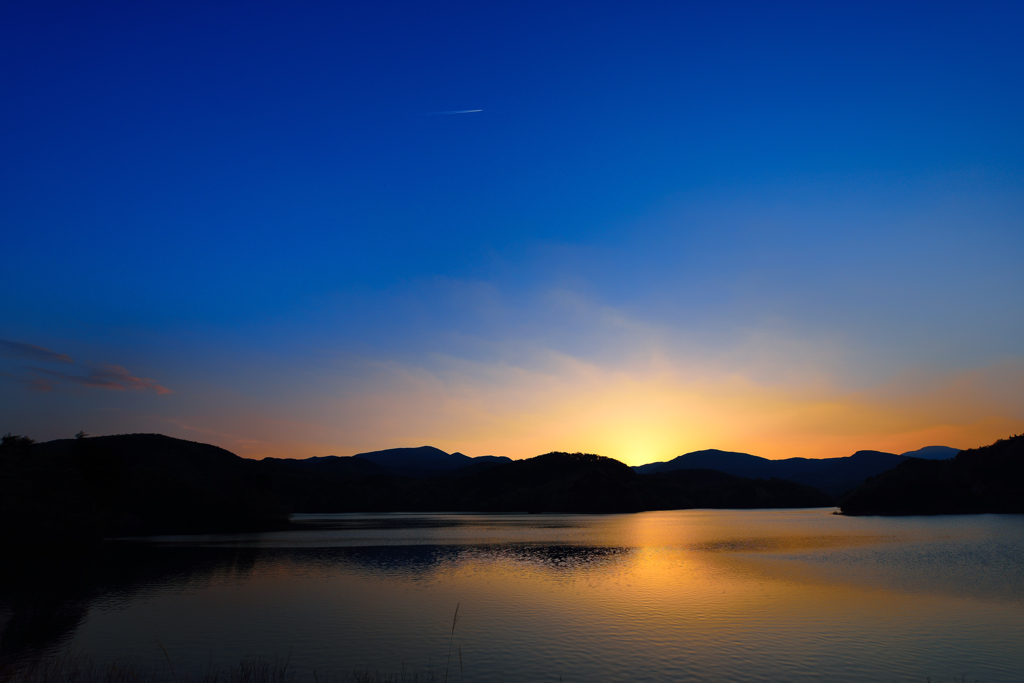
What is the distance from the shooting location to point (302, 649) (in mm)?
24250

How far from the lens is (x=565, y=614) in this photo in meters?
31.5

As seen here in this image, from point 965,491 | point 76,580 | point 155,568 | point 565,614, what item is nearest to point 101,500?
point 155,568

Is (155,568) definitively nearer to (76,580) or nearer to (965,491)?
(76,580)

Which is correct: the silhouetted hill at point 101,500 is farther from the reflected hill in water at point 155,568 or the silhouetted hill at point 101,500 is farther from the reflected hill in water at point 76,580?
the reflected hill in water at point 155,568

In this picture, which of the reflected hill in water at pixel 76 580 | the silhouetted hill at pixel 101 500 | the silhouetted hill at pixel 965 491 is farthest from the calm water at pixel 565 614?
the silhouetted hill at pixel 965 491

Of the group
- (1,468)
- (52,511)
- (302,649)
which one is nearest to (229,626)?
(302,649)

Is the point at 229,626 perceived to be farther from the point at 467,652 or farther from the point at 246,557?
the point at 246,557

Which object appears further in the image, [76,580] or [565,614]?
[76,580]

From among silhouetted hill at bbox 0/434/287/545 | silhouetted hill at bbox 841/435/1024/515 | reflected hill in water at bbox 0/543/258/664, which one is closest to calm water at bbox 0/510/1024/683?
reflected hill in water at bbox 0/543/258/664

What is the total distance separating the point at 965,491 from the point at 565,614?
182195 millimetres

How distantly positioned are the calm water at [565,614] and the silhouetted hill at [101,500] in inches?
364

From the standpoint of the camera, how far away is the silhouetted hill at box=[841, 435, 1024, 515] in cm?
15338

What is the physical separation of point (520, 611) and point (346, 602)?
37.6ft

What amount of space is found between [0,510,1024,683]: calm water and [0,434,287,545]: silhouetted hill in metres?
9.24
